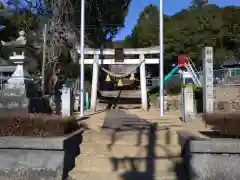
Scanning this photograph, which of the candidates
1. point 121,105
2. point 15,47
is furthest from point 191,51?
point 15,47

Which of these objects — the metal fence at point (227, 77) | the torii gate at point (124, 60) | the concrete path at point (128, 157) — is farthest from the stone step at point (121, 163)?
the metal fence at point (227, 77)

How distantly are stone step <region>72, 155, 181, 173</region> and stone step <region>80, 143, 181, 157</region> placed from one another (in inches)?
7.7

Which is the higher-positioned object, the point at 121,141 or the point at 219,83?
the point at 219,83

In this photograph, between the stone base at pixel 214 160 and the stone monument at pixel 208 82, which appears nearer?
the stone base at pixel 214 160

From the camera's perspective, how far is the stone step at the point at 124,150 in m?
7.22

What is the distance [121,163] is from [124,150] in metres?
0.58

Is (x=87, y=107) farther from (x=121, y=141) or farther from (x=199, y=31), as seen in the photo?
(x=199, y=31)

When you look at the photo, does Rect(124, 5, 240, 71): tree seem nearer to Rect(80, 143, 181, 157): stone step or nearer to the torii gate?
the torii gate

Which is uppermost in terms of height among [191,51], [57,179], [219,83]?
[191,51]

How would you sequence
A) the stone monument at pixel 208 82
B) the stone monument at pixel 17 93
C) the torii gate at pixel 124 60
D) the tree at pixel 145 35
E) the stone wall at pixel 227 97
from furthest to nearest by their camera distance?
1. the tree at pixel 145 35
2. the torii gate at pixel 124 60
3. the stone wall at pixel 227 97
4. the stone monument at pixel 208 82
5. the stone monument at pixel 17 93

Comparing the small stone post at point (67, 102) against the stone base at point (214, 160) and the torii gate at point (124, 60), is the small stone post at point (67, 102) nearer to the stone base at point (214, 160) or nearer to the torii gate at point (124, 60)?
the torii gate at point (124, 60)

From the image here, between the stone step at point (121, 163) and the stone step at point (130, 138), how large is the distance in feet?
3.09

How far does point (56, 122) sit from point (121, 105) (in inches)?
582

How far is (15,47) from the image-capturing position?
1195cm
